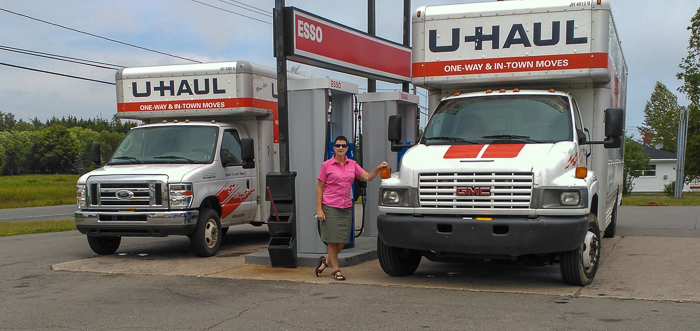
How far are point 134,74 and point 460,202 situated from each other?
7.51 metres

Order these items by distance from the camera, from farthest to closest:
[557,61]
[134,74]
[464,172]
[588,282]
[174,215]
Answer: [134,74] → [174,215] → [557,61] → [588,282] → [464,172]

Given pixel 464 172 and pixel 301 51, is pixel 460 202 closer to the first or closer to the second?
pixel 464 172

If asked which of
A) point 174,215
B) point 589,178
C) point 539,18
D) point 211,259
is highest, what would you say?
point 539,18

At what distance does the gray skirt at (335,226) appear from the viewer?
8.23 meters

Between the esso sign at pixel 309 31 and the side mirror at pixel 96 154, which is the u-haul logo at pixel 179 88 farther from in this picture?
the esso sign at pixel 309 31

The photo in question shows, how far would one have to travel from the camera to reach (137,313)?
256 inches

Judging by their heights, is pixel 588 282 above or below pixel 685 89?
below

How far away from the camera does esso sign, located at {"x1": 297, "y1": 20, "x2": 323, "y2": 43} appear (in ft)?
29.9

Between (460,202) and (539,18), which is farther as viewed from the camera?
(539,18)

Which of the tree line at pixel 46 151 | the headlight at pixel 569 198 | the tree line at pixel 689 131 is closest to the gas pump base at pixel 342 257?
the headlight at pixel 569 198

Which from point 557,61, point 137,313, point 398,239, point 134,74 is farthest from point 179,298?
point 134,74

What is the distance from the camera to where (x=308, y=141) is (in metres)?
9.66

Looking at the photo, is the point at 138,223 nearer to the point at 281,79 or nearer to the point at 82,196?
the point at 82,196

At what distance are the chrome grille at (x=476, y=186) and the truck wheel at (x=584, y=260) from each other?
2.85ft
